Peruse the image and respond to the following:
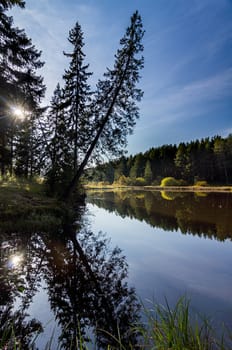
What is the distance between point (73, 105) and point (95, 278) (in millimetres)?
11139

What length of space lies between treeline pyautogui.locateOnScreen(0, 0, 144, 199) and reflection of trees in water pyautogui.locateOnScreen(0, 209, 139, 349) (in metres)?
5.59

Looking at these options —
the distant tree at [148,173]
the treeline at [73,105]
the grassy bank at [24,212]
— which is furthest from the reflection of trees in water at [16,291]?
the distant tree at [148,173]

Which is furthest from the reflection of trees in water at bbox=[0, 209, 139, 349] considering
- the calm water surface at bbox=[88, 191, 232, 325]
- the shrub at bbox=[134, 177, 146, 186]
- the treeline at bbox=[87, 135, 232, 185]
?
the shrub at bbox=[134, 177, 146, 186]

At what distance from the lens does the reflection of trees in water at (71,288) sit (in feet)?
8.01

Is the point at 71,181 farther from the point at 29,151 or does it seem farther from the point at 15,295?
the point at 15,295

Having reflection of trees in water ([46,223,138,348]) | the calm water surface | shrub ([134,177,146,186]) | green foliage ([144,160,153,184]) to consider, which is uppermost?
green foliage ([144,160,153,184])

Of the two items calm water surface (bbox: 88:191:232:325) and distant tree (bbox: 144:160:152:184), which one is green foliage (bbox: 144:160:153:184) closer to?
distant tree (bbox: 144:160:152:184)

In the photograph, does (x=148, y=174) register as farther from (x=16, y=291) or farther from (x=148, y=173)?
(x=16, y=291)

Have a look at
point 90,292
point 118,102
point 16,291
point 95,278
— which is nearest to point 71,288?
point 90,292

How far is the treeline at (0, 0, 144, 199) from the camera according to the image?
29.3 feet

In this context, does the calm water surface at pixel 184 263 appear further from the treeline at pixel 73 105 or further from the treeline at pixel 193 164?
the treeline at pixel 193 164

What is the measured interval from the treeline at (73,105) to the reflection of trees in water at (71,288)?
220 inches

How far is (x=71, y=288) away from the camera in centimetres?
331

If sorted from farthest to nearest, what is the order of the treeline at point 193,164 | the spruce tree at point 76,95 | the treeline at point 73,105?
the treeline at point 193,164
the spruce tree at point 76,95
the treeline at point 73,105
